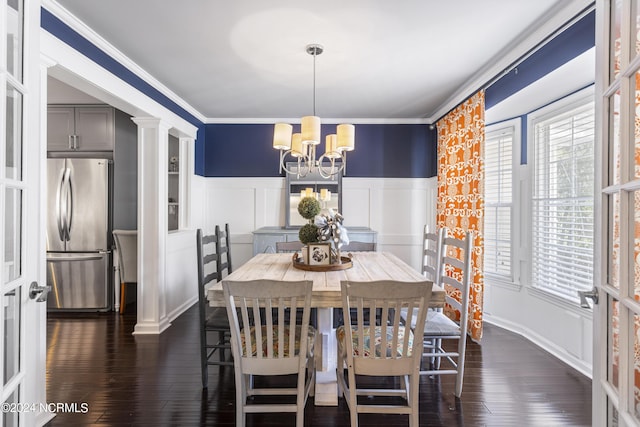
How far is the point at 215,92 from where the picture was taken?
11.9 ft

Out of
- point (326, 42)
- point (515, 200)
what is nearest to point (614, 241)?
point (326, 42)

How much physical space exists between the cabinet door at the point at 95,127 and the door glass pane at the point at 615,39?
14.5ft

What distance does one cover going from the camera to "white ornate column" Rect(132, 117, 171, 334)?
133 inches

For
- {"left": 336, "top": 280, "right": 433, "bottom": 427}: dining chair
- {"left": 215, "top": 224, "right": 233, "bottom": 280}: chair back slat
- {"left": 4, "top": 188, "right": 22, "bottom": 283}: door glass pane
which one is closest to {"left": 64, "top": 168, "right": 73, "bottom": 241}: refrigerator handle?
{"left": 215, "top": 224, "right": 233, "bottom": 280}: chair back slat

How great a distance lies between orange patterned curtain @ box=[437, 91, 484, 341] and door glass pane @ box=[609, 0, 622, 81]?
6.88ft

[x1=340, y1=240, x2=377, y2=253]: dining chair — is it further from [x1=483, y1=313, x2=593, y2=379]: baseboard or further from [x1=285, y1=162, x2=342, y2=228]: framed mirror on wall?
[x1=483, y1=313, x2=593, y2=379]: baseboard

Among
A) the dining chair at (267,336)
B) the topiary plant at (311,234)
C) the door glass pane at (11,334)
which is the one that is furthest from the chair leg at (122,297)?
the door glass pane at (11,334)

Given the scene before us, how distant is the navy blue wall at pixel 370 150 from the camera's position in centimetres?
→ 462

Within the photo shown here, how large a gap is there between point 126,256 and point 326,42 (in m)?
3.06

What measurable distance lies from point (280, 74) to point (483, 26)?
1.65m

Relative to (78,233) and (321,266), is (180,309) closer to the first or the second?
(78,233)

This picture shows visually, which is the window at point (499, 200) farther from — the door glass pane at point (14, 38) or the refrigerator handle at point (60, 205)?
the refrigerator handle at point (60, 205)

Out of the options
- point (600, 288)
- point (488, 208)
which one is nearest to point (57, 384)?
point (600, 288)

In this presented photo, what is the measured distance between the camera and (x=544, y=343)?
3031mm
